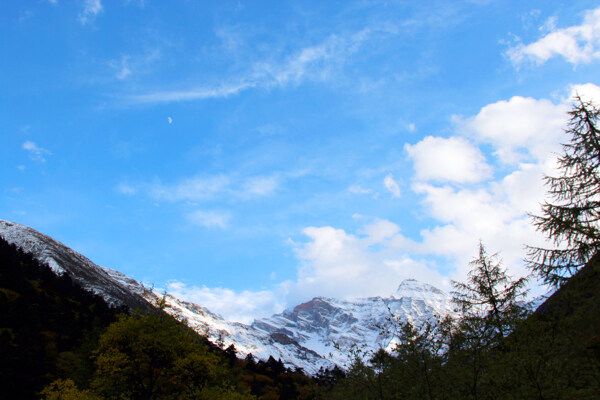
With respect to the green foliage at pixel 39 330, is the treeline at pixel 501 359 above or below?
above

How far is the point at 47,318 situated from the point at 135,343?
155 feet

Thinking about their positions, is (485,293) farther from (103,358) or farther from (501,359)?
A: (103,358)

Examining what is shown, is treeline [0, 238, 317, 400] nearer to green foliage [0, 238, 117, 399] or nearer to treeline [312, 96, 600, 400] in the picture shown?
green foliage [0, 238, 117, 399]

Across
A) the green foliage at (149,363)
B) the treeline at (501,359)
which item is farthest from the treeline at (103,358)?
the treeline at (501,359)

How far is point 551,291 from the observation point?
1412 cm

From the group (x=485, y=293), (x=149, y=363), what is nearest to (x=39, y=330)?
(x=149, y=363)

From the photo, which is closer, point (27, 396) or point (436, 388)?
point (436, 388)

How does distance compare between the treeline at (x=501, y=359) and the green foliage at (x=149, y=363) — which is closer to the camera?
the treeline at (x=501, y=359)

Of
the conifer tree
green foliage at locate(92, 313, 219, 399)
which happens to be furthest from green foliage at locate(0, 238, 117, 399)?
the conifer tree

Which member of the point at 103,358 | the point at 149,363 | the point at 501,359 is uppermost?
the point at 501,359

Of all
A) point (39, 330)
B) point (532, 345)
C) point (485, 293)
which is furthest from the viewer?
point (39, 330)

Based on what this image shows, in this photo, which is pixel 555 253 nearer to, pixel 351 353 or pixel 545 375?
pixel 545 375

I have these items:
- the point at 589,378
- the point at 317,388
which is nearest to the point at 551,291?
the point at 589,378

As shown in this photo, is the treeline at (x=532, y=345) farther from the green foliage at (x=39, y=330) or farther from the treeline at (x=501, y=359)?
the green foliage at (x=39, y=330)
